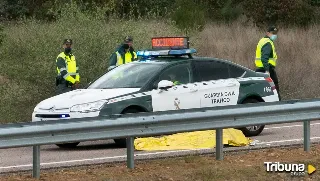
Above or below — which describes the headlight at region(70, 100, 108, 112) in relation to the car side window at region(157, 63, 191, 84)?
below

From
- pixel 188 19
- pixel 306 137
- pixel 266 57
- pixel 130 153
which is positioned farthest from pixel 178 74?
pixel 188 19

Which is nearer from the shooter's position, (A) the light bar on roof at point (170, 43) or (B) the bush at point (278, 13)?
(A) the light bar on roof at point (170, 43)

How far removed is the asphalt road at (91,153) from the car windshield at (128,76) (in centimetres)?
102

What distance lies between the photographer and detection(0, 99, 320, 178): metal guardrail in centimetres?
1087

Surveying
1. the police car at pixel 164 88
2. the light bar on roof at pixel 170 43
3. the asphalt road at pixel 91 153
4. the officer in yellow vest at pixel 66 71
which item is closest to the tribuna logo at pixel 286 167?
the asphalt road at pixel 91 153

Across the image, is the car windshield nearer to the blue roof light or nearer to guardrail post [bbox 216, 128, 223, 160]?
the blue roof light

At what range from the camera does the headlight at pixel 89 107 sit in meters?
14.8

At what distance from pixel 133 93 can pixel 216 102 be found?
176 centimetres

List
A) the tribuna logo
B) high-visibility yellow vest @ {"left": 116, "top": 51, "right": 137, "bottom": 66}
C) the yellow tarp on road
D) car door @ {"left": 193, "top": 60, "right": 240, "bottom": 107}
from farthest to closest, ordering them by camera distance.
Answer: high-visibility yellow vest @ {"left": 116, "top": 51, "right": 137, "bottom": 66}, car door @ {"left": 193, "top": 60, "right": 240, "bottom": 107}, the yellow tarp on road, the tribuna logo

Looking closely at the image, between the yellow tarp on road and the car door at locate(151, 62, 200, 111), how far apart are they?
108 cm

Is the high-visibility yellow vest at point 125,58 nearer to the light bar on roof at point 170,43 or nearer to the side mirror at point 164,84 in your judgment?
the light bar on roof at point 170,43

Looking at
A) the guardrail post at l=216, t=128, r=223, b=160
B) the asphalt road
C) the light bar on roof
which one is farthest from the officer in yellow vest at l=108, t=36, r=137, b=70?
the guardrail post at l=216, t=128, r=223, b=160

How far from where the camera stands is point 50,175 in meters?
11.2

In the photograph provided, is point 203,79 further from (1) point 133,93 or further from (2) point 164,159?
(2) point 164,159
